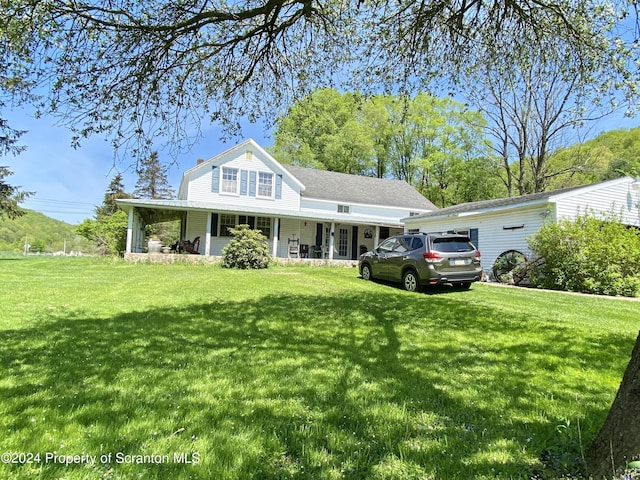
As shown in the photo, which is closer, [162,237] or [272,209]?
[272,209]

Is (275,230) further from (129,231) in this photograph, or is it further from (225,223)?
(129,231)

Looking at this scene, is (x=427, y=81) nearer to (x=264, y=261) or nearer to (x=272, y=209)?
(x=264, y=261)

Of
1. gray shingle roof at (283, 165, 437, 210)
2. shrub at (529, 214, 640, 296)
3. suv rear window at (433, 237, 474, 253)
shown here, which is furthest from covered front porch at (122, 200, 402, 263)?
shrub at (529, 214, 640, 296)

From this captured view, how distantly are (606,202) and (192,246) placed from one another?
20419 millimetres

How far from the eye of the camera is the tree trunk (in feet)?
6.01

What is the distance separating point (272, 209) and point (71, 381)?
18.1m

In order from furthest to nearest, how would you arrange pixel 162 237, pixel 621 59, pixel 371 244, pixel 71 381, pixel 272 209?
pixel 162 237
pixel 371 244
pixel 272 209
pixel 621 59
pixel 71 381

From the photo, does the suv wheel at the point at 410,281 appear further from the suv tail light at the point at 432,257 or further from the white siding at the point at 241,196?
the white siding at the point at 241,196

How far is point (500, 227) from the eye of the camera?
52.2 ft

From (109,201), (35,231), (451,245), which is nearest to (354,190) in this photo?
(451,245)

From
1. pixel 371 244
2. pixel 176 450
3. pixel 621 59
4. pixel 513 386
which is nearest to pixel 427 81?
pixel 621 59

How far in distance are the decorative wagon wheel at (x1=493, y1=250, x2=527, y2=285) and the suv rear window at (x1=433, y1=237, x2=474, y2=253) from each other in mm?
4701

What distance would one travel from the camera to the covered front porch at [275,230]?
65.6 ft

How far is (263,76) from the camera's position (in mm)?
7051
